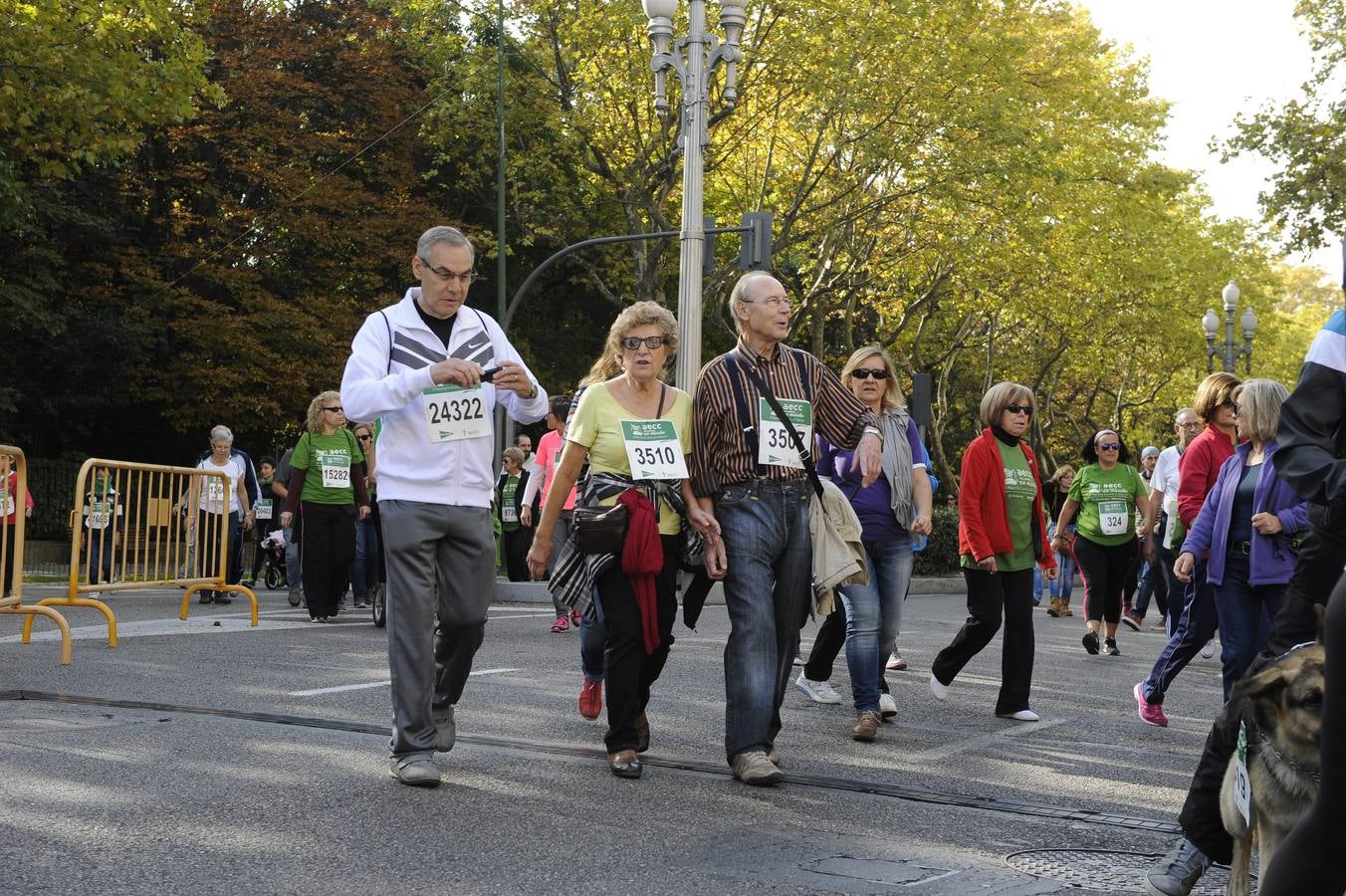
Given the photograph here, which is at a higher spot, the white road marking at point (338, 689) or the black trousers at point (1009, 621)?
the black trousers at point (1009, 621)

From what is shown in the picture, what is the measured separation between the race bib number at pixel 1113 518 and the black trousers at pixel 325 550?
6.10 meters

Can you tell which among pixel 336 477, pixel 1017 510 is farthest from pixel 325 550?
pixel 1017 510

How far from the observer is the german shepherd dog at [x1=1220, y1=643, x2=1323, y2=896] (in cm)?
324

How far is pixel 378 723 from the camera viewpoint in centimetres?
729

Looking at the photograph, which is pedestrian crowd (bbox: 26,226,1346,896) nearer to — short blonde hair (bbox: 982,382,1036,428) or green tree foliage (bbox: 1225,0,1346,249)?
short blonde hair (bbox: 982,382,1036,428)

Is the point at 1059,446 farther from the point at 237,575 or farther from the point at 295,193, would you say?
the point at 237,575

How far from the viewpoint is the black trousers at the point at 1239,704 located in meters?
4.07

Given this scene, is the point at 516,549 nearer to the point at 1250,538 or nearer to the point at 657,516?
the point at 657,516

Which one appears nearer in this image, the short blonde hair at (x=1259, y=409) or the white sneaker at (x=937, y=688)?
the short blonde hair at (x=1259, y=409)

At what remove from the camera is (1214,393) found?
8516mm

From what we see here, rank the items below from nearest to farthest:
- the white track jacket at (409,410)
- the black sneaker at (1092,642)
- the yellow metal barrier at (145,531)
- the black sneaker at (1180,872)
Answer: the black sneaker at (1180,872), the white track jacket at (409,410), the yellow metal barrier at (145,531), the black sneaker at (1092,642)

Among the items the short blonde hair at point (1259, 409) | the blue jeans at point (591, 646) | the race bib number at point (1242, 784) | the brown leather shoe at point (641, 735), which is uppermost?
the short blonde hair at point (1259, 409)

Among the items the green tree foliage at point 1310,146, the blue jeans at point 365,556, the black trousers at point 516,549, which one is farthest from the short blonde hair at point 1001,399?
the green tree foliage at point 1310,146

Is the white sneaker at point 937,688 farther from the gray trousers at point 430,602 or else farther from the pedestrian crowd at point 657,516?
the gray trousers at point 430,602
